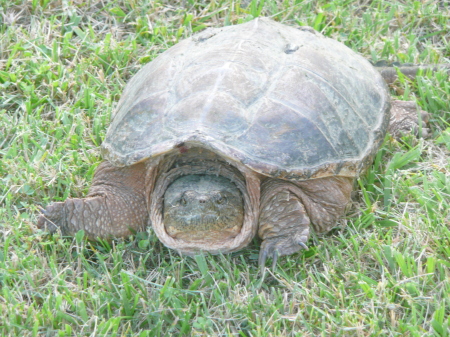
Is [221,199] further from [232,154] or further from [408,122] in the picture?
[408,122]

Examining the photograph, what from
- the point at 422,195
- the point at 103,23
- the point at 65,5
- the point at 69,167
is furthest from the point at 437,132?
the point at 65,5

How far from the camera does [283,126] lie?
2.99 metres

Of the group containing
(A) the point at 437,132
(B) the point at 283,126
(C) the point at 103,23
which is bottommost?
(A) the point at 437,132

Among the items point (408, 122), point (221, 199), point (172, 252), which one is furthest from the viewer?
point (408, 122)

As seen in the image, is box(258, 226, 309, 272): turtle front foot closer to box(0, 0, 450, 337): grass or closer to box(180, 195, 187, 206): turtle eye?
box(0, 0, 450, 337): grass

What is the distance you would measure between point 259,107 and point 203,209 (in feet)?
1.88

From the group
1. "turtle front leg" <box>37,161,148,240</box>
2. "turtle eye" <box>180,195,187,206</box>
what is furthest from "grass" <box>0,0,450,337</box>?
"turtle eye" <box>180,195,187,206</box>

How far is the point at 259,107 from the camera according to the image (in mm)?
3027

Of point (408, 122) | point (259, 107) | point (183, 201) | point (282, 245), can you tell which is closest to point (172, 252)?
point (183, 201)

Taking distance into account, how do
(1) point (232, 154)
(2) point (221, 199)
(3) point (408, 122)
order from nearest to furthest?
(1) point (232, 154), (2) point (221, 199), (3) point (408, 122)

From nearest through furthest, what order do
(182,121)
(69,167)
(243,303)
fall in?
1. (243,303)
2. (182,121)
3. (69,167)

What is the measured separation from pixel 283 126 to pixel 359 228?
68 cm

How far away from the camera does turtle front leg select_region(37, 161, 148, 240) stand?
3.13m

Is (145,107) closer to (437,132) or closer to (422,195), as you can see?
(422,195)
